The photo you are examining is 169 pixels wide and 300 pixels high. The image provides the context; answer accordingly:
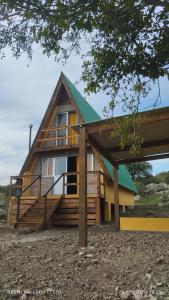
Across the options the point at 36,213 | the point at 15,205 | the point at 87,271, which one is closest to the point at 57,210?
the point at 36,213

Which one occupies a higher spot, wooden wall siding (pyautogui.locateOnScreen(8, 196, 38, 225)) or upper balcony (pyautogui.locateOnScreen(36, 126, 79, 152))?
upper balcony (pyautogui.locateOnScreen(36, 126, 79, 152))

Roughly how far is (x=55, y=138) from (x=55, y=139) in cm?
13

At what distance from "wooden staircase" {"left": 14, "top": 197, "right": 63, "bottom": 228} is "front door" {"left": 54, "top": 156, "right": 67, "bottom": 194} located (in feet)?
6.59

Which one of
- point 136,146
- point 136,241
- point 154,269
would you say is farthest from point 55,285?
point 136,241

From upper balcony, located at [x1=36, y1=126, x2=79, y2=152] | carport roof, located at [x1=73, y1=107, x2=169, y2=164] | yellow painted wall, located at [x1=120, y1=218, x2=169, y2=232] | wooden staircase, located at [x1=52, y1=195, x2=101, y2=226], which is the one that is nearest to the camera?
carport roof, located at [x1=73, y1=107, x2=169, y2=164]

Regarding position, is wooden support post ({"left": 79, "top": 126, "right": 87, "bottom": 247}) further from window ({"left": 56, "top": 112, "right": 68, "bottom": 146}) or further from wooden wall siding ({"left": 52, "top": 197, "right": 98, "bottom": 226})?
window ({"left": 56, "top": 112, "right": 68, "bottom": 146})

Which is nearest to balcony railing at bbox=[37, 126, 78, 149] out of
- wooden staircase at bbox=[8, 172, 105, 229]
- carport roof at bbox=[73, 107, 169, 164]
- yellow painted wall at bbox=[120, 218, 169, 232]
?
wooden staircase at bbox=[8, 172, 105, 229]

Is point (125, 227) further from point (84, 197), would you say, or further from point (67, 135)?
point (67, 135)

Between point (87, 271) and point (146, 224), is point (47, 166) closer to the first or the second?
point (146, 224)

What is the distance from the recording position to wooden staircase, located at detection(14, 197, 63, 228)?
1337cm

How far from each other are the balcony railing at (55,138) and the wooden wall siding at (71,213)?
11.5 feet

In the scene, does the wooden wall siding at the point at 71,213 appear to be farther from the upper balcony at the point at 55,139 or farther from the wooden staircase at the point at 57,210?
the upper balcony at the point at 55,139

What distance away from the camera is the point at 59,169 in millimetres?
17812

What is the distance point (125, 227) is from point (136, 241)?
3527mm
